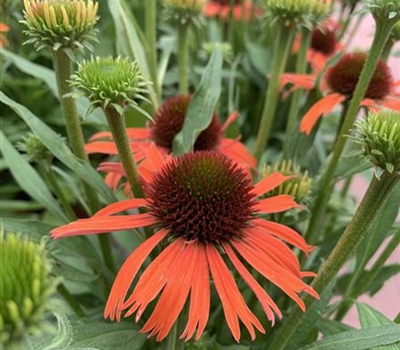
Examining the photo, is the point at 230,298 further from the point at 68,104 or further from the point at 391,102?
the point at 391,102

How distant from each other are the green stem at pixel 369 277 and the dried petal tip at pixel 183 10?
1.03ft

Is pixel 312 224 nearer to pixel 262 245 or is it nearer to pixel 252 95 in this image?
pixel 262 245

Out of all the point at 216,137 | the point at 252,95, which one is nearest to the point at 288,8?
the point at 216,137

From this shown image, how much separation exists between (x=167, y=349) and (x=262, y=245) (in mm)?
100

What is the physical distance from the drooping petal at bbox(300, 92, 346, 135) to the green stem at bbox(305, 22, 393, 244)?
0.06 metres

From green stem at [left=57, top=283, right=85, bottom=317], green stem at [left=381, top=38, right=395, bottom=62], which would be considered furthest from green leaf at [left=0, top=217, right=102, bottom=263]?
green stem at [left=381, top=38, right=395, bottom=62]

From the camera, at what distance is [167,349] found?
47 cm

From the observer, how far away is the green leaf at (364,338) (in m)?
0.43

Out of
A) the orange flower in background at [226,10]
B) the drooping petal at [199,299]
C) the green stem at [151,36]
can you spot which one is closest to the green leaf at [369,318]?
the drooping petal at [199,299]

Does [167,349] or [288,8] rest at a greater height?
[288,8]

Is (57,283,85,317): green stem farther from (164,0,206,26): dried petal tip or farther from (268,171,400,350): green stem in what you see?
(164,0,206,26): dried petal tip

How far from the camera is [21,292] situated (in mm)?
253

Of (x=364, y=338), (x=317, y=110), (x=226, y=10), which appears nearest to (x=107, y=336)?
(x=364, y=338)

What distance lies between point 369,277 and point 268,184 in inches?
5.4
